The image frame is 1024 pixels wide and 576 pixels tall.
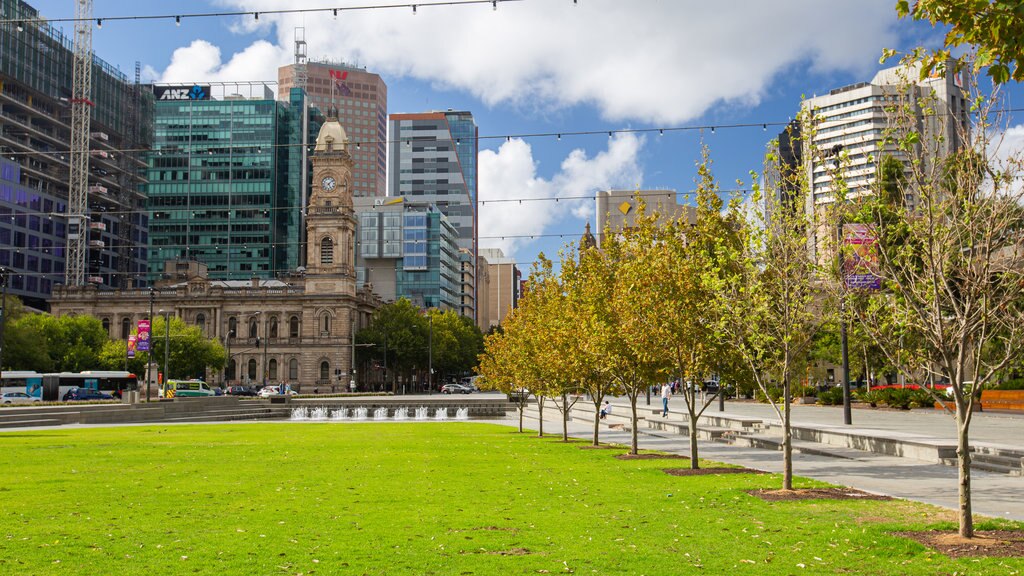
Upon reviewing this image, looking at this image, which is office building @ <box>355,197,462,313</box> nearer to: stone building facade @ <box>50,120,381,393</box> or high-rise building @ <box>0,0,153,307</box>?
stone building facade @ <box>50,120,381,393</box>

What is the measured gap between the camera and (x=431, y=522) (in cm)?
Answer: 1316

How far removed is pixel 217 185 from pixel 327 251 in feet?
160

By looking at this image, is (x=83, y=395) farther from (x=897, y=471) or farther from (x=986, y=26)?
(x=986, y=26)

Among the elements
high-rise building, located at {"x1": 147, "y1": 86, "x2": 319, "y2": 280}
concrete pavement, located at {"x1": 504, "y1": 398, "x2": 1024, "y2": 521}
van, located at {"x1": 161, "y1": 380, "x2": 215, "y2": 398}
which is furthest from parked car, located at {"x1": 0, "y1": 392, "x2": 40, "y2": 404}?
high-rise building, located at {"x1": 147, "y1": 86, "x2": 319, "y2": 280}

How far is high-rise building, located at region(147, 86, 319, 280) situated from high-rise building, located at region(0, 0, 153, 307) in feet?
22.8

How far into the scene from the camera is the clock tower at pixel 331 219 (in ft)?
371

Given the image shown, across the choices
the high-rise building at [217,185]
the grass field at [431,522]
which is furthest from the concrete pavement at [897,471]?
the high-rise building at [217,185]

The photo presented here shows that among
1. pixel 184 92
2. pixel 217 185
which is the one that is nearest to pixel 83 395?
pixel 217 185

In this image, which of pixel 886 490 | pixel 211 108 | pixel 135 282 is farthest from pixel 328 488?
pixel 211 108

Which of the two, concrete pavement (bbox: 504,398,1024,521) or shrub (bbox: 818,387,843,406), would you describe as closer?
concrete pavement (bbox: 504,398,1024,521)

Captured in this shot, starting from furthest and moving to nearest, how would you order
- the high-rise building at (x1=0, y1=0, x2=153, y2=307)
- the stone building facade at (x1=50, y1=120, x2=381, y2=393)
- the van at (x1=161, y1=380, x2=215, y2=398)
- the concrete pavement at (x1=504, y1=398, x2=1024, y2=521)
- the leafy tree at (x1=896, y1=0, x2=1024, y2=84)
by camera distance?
the stone building facade at (x1=50, y1=120, x2=381, y2=393) → the high-rise building at (x1=0, y1=0, x2=153, y2=307) → the van at (x1=161, y1=380, x2=215, y2=398) → the concrete pavement at (x1=504, y1=398, x2=1024, y2=521) → the leafy tree at (x1=896, y1=0, x2=1024, y2=84)

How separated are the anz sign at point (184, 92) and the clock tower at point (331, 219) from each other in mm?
60219

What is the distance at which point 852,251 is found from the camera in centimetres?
1252

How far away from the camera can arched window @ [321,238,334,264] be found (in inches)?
4685
